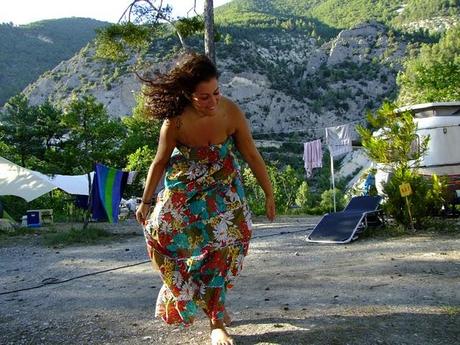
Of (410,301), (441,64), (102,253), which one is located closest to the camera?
(410,301)

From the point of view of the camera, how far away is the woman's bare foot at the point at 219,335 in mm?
→ 2248

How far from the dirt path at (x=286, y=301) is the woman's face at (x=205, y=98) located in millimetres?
1188

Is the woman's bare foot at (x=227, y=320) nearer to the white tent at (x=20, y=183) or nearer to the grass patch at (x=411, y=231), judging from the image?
the grass patch at (x=411, y=231)

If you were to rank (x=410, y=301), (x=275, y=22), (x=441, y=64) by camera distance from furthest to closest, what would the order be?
(x=275, y=22), (x=441, y=64), (x=410, y=301)

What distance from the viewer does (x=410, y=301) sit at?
115 inches

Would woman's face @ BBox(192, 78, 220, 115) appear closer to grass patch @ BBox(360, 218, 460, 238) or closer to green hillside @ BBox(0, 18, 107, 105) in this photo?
grass patch @ BBox(360, 218, 460, 238)

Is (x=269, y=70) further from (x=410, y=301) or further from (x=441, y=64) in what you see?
(x=410, y=301)

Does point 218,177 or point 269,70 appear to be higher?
point 269,70

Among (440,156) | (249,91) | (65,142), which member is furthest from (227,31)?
(440,156)

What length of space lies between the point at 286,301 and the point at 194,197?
1.21 m

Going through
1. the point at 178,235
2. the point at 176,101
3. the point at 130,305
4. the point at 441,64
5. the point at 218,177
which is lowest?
the point at 130,305

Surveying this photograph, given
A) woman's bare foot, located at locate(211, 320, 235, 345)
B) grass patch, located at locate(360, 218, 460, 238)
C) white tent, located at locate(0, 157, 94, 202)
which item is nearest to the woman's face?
woman's bare foot, located at locate(211, 320, 235, 345)

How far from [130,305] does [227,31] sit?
74050 mm

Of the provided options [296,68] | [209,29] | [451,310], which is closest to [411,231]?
[451,310]
